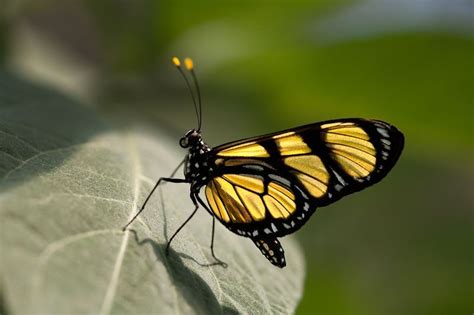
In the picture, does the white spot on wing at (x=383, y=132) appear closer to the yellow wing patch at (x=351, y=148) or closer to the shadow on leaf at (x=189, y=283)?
the yellow wing patch at (x=351, y=148)

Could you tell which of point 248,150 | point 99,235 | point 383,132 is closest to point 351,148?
point 383,132

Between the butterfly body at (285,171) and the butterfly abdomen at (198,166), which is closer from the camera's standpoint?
the butterfly body at (285,171)

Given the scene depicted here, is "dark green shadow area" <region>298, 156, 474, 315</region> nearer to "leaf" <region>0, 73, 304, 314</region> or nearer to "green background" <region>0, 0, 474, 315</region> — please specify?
"green background" <region>0, 0, 474, 315</region>

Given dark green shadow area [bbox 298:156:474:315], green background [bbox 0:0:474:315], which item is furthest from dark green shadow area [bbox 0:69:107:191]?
dark green shadow area [bbox 298:156:474:315]

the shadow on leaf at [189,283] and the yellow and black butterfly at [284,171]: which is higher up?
the yellow and black butterfly at [284,171]

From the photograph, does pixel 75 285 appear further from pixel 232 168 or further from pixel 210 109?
pixel 210 109

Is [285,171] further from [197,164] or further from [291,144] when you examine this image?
[197,164]

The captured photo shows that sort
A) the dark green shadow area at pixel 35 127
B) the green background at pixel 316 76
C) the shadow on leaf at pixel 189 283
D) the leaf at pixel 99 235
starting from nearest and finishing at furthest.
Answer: the leaf at pixel 99 235 → the shadow on leaf at pixel 189 283 → the dark green shadow area at pixel 35 127 → the green background at pixel 316 76

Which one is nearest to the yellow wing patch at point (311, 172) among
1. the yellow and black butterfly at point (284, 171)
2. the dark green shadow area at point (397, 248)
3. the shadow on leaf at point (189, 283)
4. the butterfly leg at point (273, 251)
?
the yellow and black butterfly at point (284, 171)

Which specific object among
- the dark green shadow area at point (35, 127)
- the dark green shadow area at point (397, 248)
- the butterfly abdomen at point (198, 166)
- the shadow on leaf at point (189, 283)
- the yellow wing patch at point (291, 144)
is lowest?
the dark green shadow area at point (397, 248)
